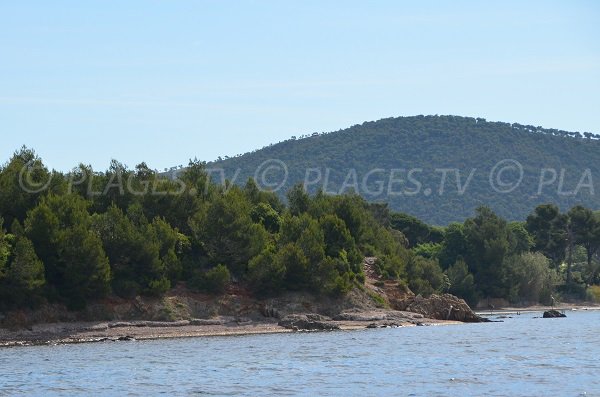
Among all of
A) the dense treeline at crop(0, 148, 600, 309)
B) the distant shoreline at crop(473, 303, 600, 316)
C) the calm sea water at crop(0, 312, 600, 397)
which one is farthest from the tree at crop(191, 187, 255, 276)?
the distant shoreline at crop(473, 303, 600, 316)

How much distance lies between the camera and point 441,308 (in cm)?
10406

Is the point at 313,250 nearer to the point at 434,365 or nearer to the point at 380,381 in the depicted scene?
the point at 434,365

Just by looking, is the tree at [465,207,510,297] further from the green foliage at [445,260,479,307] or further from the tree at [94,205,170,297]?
the tree at [94,205,170,297]

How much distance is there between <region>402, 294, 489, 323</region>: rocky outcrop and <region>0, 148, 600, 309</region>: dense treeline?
18.2 feet

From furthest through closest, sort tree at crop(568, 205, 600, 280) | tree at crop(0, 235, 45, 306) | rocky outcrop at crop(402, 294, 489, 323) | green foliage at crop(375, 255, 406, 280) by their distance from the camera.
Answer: tree at crop(568, 205, 600, 280)
green foliage at crop(375, 255, 406, 280)
rocky outcrop at crop(402, 294, 489, 323)
tree at crop(0, 235, 45, 306)

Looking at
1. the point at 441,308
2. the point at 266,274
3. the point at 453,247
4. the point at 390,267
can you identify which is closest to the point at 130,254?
the point at 266,274

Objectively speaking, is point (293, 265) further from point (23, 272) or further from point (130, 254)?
point (23, 272)

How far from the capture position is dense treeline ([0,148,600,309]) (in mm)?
83062

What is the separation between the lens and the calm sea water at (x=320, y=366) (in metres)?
48.7

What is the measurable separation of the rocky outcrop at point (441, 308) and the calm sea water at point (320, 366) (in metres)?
20.1

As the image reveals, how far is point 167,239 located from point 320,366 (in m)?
35.8

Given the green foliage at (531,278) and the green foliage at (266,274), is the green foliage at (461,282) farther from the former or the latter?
the green foliage at (266,274)

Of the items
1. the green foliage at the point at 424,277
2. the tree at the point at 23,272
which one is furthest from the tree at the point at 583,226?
the tree at the point at 23,272

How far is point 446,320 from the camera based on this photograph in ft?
340
